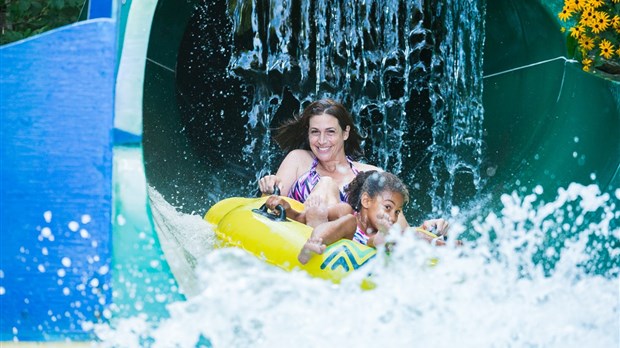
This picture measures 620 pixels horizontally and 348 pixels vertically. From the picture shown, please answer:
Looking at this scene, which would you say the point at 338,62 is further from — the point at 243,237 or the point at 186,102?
the point at 243,237

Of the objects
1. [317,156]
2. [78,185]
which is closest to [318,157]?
[317,156]

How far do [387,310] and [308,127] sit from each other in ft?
6.58

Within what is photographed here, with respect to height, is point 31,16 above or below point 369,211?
above

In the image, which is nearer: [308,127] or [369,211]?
[369,211]

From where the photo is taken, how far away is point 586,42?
432 centimetres

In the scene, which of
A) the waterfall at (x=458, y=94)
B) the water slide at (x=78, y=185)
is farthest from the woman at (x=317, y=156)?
the water slide at (x=78, y=185)

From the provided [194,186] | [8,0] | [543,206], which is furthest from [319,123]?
[8,0]

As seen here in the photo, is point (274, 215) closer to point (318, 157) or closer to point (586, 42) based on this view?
point (318, 157)

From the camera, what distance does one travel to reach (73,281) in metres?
2.98

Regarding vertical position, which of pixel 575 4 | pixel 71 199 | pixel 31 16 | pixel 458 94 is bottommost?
pixel 71 199

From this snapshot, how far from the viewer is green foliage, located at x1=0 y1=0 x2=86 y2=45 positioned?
20.1 feet

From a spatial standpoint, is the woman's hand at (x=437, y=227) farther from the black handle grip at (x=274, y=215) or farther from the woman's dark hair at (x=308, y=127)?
the woman's dark hair at (x=308, y=127)

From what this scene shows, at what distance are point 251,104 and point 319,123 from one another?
1.07m

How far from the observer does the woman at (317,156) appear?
4469 mm
